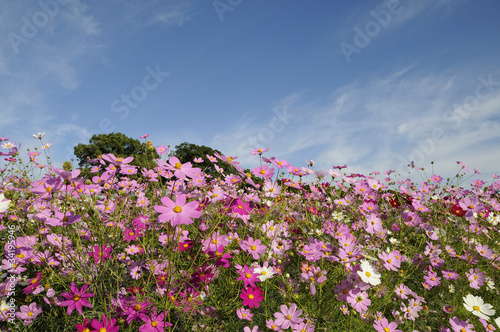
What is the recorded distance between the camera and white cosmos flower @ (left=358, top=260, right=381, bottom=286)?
1356 mm

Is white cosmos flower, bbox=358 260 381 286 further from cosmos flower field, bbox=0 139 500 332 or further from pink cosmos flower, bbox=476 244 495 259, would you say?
pink cosmos flower, bbox=476 244 495 259

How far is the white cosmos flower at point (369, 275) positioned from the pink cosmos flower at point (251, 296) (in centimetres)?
54

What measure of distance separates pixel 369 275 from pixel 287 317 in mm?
471

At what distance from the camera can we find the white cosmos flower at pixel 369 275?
1.36 meters

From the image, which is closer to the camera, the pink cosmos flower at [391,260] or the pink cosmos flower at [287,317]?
the pink cosmos flower at [287,317]

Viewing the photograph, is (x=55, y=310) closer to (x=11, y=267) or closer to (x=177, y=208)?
(x=11, y=267)

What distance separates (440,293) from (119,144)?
57.6 feet

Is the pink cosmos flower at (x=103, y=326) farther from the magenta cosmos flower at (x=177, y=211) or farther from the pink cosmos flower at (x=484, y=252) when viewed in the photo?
the pink cosmos flower at (x=484, y=252)

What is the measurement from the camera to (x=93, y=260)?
149cm

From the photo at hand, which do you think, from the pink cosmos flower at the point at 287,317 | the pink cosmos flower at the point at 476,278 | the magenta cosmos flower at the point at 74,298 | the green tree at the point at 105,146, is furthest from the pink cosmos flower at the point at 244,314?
the green tree at the point at 105,146

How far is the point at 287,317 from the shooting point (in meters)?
1.41

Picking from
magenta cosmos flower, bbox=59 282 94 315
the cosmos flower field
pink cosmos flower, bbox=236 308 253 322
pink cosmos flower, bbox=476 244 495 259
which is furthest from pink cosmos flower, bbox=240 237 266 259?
pink cosmos flower, bbox=476 244 495 259

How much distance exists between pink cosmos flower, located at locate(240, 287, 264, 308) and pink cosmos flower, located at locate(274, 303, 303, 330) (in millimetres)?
124

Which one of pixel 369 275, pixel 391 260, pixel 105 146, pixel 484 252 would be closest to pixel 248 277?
pixel 369 275
